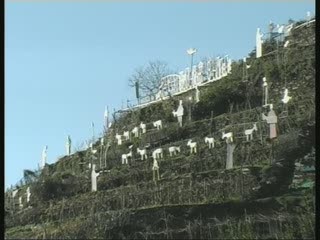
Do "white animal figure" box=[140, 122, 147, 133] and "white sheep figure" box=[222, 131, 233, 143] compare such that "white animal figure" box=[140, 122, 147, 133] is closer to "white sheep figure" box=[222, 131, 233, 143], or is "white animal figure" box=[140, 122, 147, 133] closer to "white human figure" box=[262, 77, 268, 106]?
"white sheep figure" box=[222, 131, 233, 143]

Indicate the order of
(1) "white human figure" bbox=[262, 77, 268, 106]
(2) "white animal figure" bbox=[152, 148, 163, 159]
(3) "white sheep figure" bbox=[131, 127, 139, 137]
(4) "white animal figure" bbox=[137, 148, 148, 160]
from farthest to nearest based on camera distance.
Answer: (3) "white sheep figure" bbox=[131, 127, 139, 137] → (4) "white animal figure" bbox=[137, 148, 148, 160] → (2) "white animal figure" bbox=[152, 148, 163, 159] → (1) "white human figure" bbox=[262, 77, 268, 106]

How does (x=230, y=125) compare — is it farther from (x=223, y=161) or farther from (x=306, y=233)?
(x=306, y=233)

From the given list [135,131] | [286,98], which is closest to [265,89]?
[286,98]

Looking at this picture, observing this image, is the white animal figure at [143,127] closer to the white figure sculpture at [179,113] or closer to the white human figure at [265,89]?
the white figure sculpture at [179,113]

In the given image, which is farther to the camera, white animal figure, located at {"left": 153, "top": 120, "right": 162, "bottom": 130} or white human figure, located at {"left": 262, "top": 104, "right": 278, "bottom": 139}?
white animal figure, located at {"left": 153, "top": 120, "right": 162, "bottom": 130}

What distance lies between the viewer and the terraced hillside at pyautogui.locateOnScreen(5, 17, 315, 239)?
6.11 meters

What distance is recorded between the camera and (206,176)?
6.48m

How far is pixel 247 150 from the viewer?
6422mm

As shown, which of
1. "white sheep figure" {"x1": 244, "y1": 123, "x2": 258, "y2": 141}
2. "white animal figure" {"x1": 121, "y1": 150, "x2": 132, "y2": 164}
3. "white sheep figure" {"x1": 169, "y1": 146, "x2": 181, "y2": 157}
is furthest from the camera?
"white animal figure" {"x1": 121, "y1": 150, "x2": 132, "y2": 164}

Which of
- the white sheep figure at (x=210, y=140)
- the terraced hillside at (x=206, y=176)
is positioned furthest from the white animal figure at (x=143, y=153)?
the white sheep figure at (x=210, y=140)

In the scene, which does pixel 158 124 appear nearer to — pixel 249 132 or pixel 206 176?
pixel 206 176

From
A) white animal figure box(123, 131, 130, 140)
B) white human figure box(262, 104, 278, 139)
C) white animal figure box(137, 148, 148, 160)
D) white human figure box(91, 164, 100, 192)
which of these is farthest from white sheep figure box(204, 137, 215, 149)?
white human figure box(91, 164, 100, 192)

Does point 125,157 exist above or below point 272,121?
below
